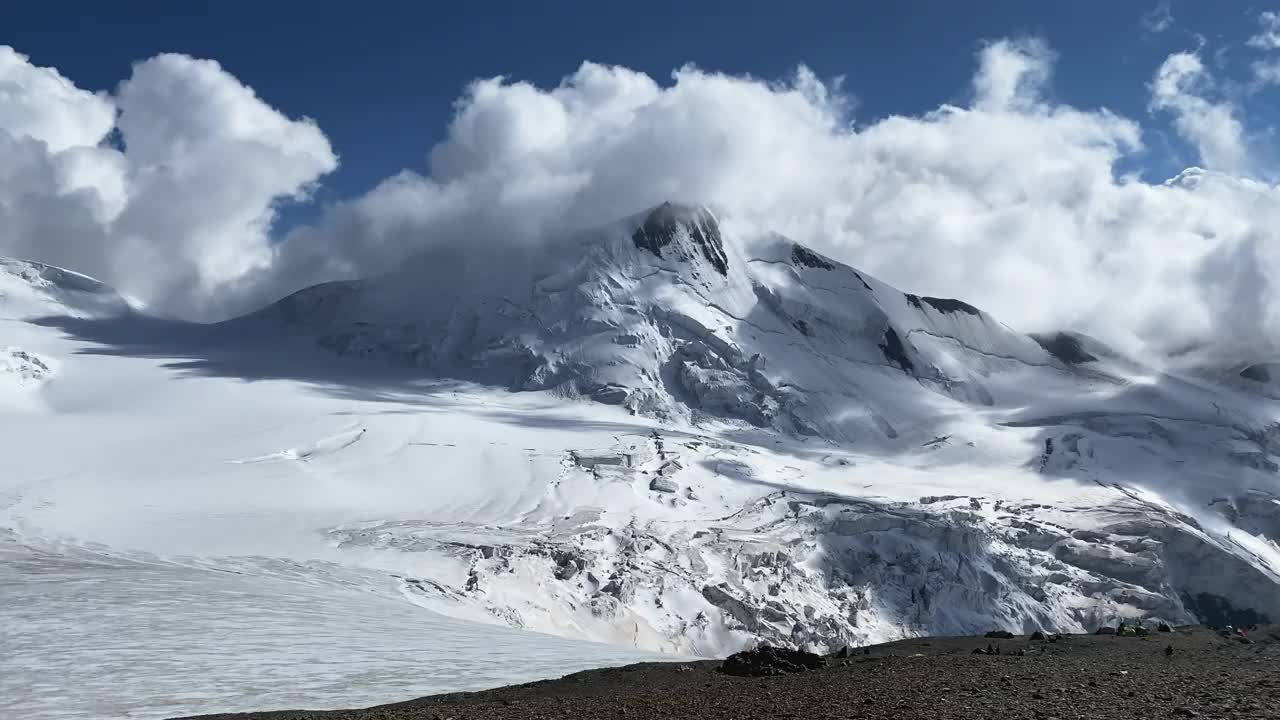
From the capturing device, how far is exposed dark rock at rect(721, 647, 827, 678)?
23.3 m

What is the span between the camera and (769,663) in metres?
23.7

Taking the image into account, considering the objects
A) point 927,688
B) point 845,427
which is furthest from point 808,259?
point 927,688

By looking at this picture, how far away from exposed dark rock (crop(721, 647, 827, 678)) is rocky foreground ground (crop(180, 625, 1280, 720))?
4 cm

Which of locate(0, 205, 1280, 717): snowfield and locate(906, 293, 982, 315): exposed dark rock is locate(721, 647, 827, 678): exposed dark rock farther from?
locate(906, 293, 982, 315): exposed dark rock

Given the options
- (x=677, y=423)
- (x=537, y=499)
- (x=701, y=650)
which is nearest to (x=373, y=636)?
(x=701, y=650)

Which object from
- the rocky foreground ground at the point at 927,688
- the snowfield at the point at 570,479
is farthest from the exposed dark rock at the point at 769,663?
the snowfield at the point at 570,479

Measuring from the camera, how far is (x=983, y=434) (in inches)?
5285

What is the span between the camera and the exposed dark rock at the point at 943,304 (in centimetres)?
18312

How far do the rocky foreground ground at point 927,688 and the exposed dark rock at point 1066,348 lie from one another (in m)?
177

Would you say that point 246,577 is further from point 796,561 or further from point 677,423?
point 677,423

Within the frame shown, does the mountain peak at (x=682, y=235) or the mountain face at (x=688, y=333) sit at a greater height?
the mountain peak at (x=682, y=235)

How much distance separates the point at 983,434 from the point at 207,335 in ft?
377

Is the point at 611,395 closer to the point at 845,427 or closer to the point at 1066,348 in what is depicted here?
the point at 845,427

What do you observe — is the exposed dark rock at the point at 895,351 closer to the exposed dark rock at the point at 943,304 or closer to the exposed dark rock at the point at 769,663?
the exposed dark rock at the point at 943,304
